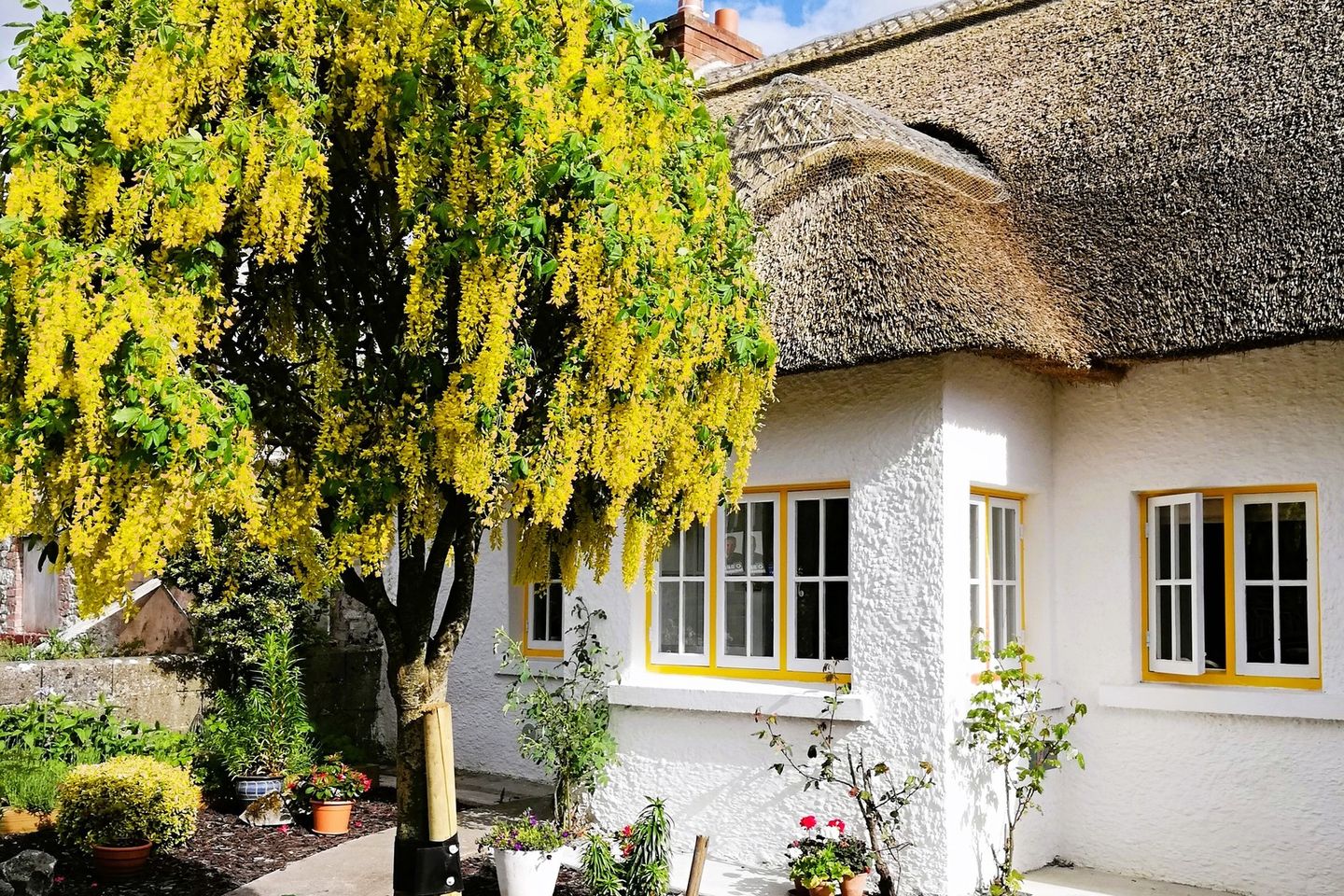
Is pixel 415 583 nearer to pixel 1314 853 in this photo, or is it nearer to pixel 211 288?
pixel 211 288

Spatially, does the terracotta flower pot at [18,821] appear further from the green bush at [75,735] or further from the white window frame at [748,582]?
the white window frame at [748,582]

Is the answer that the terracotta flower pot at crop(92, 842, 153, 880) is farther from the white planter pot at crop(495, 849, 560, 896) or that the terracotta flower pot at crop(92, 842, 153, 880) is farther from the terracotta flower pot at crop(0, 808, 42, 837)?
the white planter pot at crop(495, 849, 560, 896)

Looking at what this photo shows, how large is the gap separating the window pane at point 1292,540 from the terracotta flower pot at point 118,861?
644 centimetres

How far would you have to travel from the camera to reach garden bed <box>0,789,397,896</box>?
6422 millimetres

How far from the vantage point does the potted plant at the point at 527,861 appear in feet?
19.4

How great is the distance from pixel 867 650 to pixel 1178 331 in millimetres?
2356

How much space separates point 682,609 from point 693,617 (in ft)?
0.29

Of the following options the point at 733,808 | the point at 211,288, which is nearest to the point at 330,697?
the point at 733,808

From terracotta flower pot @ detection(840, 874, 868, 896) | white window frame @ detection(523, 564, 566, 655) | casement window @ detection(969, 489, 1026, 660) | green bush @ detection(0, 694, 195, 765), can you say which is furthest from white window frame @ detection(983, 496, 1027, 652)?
green bush @ detection(0, 694, 195, 765)

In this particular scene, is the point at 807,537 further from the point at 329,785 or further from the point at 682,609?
the point at 329,785

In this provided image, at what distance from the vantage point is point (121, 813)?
6.68 m

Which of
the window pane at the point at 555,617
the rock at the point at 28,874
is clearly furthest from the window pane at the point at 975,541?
the rock at the point at 28,874

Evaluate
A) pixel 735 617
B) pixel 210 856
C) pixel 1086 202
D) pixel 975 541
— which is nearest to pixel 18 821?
pixel 210 856

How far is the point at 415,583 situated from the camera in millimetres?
4801
